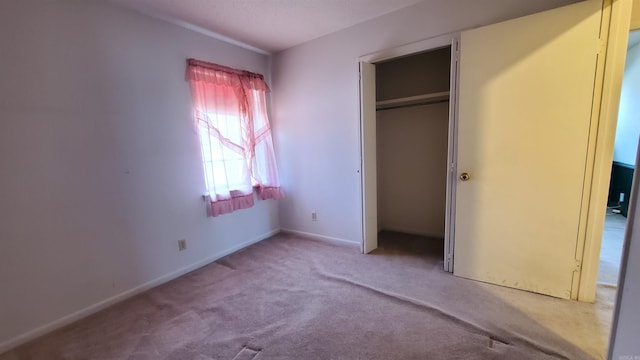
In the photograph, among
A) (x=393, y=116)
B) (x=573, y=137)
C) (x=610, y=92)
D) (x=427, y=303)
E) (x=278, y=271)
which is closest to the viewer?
(x=610, y=92)

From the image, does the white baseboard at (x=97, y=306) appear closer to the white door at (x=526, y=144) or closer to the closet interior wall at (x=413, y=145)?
the closet interior wall at (x=413, y=145)

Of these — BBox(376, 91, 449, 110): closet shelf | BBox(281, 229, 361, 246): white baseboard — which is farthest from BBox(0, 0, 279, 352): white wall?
BBox(376, 91, 449, 110): closet shelf

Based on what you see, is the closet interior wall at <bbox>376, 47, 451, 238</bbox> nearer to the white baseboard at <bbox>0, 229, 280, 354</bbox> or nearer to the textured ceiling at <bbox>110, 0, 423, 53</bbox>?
the textured ceiling at <bbox>110, 0, 423, 53</bbox>

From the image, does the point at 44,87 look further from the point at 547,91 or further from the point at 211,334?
the point at 547,91

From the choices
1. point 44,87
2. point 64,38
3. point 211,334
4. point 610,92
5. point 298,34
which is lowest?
point 211,334

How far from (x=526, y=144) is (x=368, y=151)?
136 cm

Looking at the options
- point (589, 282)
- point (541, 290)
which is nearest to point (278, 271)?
point (541, 290)

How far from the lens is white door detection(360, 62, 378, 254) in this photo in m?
2.84

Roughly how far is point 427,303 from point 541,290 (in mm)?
929

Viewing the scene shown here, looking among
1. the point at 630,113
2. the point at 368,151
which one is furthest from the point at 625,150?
the point at 368,151

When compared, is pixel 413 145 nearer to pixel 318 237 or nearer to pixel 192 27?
pixel 318 237

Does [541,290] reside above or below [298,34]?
below

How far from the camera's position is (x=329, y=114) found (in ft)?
10.6

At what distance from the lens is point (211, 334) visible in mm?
1854
